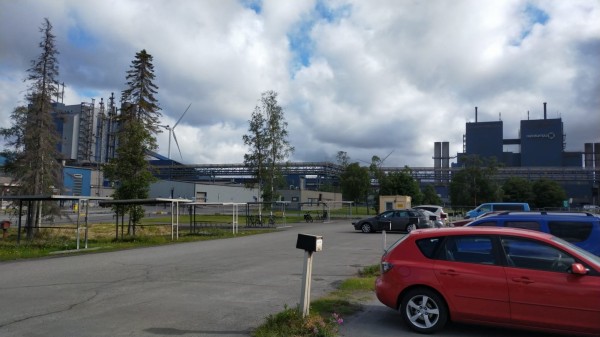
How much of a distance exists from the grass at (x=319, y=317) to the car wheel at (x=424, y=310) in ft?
3.13

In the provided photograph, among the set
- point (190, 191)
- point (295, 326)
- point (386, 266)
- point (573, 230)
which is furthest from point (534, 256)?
point (190, 191)

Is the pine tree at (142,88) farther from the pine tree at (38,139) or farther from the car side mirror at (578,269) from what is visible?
the car side mirror at (578,269)

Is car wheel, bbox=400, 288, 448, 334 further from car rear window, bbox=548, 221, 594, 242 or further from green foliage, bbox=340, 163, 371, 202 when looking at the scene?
green foliage, bbox=340, 163, 371, 202

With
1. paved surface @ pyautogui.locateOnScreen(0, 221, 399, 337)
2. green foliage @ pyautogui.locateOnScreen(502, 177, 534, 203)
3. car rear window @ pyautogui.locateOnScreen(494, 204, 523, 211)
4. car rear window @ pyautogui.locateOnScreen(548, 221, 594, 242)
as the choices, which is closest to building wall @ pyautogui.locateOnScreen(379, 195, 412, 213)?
car rear window @ pyautogui.locateOnScreen(494, 204, 523, 211)

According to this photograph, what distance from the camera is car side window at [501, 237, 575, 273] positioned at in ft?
20.6

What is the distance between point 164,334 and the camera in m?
6.62

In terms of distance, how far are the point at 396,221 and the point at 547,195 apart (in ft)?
177

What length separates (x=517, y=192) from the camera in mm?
75625

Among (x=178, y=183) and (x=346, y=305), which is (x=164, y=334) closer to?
(x=346, y=305)

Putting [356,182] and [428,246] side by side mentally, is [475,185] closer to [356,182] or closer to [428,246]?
[356,182]

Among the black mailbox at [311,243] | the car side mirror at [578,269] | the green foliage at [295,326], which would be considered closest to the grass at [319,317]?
the green foliage at [295,326]

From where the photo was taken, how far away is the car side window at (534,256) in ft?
20.6

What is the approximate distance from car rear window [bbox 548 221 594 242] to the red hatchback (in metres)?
4.48

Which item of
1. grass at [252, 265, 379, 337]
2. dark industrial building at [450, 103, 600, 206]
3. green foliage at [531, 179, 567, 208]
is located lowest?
grass at [252, 265, 379, 337]
